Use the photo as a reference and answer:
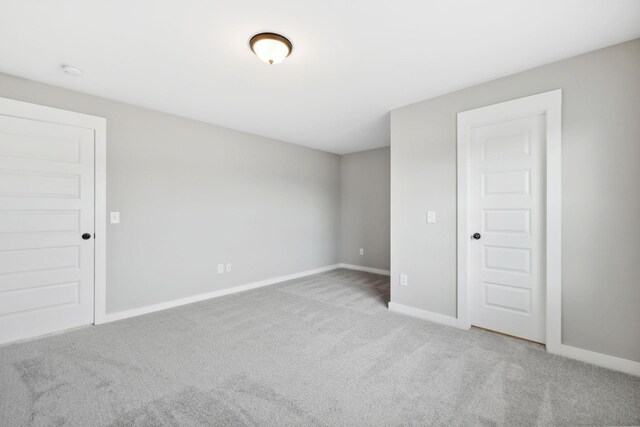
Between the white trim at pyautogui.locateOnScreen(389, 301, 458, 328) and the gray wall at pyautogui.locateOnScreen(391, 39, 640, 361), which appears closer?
the gray wall at pyautogui.locateOnScreen(391, 39, 640, 361)

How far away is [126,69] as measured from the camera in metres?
2.53

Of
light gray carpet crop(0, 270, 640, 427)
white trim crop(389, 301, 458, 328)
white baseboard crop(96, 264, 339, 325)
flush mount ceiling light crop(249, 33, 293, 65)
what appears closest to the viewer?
light gray carpet crop(0, 270, 640, 427)

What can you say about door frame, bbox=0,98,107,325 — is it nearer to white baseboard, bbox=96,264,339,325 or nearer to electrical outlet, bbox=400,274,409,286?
white baseboard, bbox=96,264,339,325

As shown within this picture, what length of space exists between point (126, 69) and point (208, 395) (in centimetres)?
270

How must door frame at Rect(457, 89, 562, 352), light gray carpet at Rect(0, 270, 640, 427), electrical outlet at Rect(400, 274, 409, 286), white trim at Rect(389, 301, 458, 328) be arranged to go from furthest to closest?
electrical outlet at Rect(400, 274, 409, 286) < white trim at Rect(389, 301, 458, 328) < door frame at Rect(457, 89, 562, 352) < light gray carpet at Rect(0, 270, 640, 427)

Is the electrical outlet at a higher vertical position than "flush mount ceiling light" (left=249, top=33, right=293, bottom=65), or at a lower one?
lower

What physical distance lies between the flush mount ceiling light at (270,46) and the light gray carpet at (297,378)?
7.71 feet

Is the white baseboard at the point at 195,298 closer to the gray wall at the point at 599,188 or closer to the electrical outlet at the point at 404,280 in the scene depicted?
the electrical outlet at the point at 404,280

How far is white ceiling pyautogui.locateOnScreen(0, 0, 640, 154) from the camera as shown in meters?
1.81

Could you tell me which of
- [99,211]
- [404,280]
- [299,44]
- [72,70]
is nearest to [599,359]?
[404,280]

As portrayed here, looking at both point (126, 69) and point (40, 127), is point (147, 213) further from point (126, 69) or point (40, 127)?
point (126, 69)

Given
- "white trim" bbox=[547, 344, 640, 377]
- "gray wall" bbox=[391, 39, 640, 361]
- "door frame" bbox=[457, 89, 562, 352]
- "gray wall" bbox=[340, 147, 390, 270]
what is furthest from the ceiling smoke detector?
"white trim" bbox=[547, 344, 640, 377]

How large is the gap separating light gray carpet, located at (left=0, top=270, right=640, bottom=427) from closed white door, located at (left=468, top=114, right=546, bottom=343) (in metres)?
0.24

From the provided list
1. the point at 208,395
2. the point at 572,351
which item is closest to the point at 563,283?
the point at 572,351
